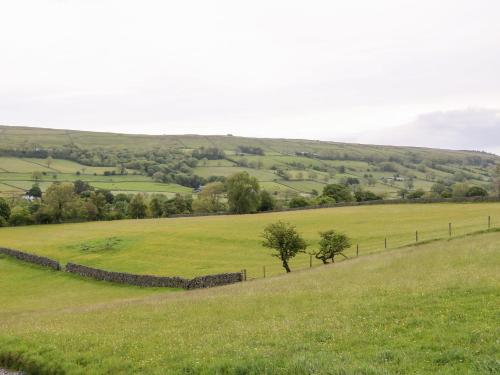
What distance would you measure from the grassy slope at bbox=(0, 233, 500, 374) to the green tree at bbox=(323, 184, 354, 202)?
338ft

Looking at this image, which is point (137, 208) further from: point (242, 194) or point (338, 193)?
point (338, 193)

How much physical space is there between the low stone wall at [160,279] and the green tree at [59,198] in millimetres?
64733

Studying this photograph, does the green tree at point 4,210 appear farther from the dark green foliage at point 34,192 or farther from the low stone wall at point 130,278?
the low stone wall at point 130,278

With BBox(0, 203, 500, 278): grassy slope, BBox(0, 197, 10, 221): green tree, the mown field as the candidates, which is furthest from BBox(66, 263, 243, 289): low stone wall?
the mown field

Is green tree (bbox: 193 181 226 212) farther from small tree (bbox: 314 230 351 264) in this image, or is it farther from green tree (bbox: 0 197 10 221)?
small tree (bbox: 314 230 351 264)

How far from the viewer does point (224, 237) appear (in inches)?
2881

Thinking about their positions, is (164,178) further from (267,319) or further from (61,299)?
(267,319)

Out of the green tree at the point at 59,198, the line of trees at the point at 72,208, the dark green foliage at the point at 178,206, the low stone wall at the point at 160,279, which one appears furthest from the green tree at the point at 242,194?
the low stone wall at the point at 160,279

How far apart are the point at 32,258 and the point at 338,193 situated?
280 ft

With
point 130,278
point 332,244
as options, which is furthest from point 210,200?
point 332,244

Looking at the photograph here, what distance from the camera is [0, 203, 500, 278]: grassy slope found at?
5609 cm

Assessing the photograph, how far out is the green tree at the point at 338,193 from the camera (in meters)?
131

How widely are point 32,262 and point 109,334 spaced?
54151 millimetres

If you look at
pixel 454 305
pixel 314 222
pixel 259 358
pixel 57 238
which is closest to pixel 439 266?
pixel 454 305
